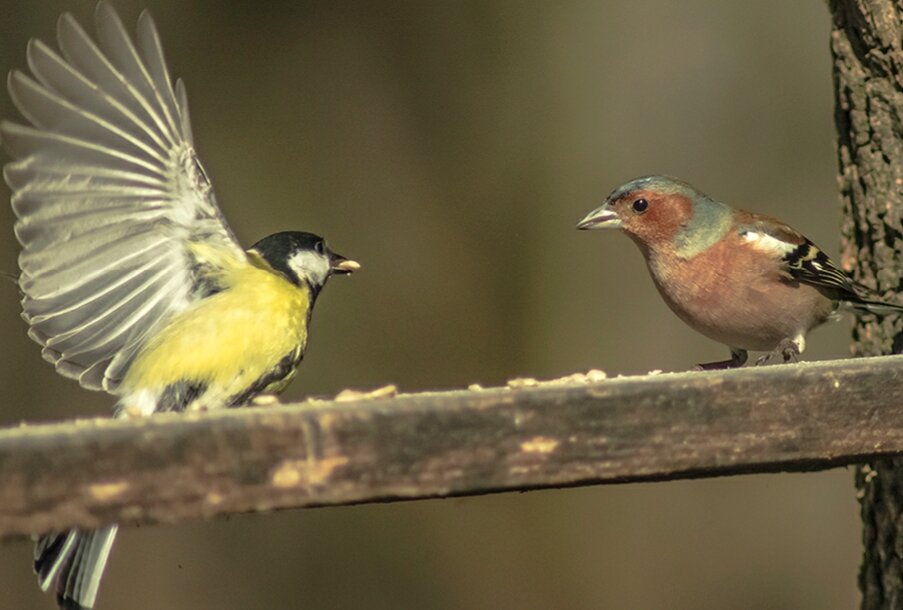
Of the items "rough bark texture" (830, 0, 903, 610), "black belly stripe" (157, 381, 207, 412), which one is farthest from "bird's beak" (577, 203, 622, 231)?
"black belly stripe" (157, 381, 207, 412)

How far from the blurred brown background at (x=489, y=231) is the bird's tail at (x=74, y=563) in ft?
11.8

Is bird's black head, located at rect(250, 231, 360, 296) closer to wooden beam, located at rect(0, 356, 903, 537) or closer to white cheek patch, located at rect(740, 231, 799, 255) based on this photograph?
white cheek patch, located at rect(740, 231, 799, 255)

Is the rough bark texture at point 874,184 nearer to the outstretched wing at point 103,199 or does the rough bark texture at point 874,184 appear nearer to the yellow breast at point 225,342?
the yellow breast at point 225,342

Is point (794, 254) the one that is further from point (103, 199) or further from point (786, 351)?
point (103, 199)

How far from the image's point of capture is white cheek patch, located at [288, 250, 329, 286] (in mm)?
4250

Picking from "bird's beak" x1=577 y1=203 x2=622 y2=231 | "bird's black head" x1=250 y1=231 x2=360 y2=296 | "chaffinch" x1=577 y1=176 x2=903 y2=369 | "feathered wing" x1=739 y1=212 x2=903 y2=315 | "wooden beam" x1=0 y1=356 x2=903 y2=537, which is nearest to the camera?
"wooden beam" x1=0 y1=356 x2=903 y2=537

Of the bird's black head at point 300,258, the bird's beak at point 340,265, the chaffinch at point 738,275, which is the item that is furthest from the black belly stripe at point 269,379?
the chaffinch at point 738,275

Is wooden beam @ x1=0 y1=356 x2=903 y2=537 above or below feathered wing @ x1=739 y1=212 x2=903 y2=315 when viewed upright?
below

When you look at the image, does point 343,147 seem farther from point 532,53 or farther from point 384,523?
point 384,523

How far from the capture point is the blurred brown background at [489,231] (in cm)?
694

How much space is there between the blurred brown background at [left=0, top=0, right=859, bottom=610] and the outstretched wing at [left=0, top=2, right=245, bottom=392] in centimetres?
325

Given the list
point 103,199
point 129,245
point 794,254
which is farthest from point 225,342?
point 794,254

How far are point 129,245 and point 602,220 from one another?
1898 millimetres

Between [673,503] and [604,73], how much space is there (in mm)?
2329
